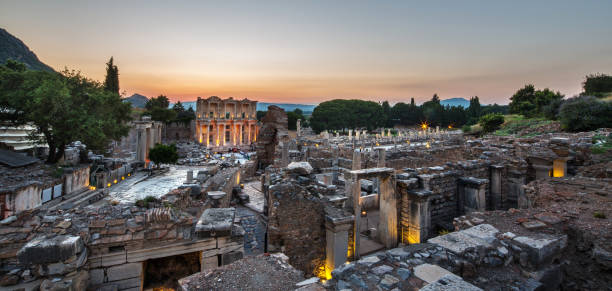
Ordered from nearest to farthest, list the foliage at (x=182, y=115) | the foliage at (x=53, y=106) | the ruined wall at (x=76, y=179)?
the foliage at (x=53, y=106) → the ruined wall at (x=76, y=179) → the foliage at (x=182, y=115)

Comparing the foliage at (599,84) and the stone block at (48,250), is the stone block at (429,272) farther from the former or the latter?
the foliage at (599,84)

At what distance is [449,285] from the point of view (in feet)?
10.2

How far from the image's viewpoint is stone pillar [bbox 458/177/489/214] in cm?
870

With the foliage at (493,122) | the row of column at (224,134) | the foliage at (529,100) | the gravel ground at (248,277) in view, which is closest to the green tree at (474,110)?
the foliage at (529,100)

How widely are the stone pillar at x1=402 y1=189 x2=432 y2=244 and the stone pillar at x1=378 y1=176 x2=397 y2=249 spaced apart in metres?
0.44

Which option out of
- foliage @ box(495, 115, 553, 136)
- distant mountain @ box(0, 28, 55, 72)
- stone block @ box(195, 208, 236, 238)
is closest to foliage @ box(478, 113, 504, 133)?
foliage @ box(495, 115, 553, 136)

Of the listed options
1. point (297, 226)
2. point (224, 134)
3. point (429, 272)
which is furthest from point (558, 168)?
point (224, 134)

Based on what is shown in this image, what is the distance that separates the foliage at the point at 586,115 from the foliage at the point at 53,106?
33857 millimetres

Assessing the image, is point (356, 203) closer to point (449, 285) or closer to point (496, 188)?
point (449, 285)

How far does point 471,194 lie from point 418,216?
2528mm

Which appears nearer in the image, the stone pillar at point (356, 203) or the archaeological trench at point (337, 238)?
the archaeological trench at point (337, 238)

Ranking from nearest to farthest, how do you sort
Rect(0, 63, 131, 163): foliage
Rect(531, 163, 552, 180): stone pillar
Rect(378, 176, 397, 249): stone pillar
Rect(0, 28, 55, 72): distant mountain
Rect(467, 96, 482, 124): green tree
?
Rect(378, 176, 397, 249): stone pillar, Rect(531, 163, 552, 180): stone pillar, Rect(0, 63, 131, 163): foliage, Rect(0, 28, 55, 72): distant mountain, Rect(467, 96, 482, 124): green tree

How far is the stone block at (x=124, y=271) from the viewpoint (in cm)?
471

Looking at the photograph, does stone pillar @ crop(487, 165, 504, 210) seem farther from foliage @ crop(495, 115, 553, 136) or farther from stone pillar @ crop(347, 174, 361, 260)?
foliage @ crop(495, 115, 553, 136)
